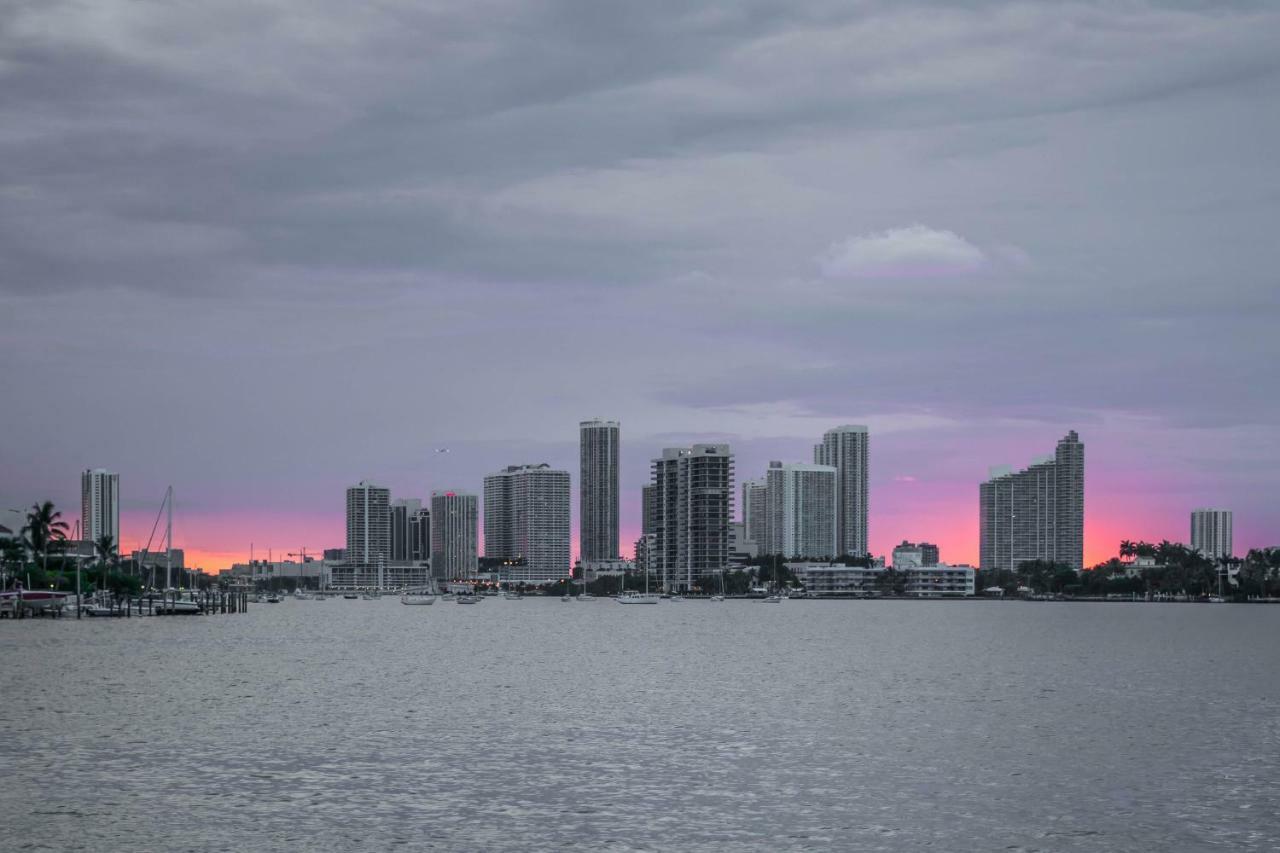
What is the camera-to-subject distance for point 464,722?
73500 millimetres

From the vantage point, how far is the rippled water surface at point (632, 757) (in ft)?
145

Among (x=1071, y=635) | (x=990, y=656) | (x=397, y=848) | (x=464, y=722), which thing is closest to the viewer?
(x=397, y=848)

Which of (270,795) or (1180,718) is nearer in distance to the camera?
(270,795)

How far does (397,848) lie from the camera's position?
41.4 meters

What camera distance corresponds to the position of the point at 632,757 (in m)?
60.2

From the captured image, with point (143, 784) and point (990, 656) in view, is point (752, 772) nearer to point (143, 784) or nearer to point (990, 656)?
point (143, 784)

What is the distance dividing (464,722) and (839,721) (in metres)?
19.6

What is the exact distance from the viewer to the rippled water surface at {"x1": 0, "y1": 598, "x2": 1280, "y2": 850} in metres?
44.1

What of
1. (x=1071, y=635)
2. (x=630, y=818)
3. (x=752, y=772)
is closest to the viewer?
(x=630, y=818)

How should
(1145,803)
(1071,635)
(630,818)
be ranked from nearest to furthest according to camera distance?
(630,818)
(1145,803)
(1071,635)

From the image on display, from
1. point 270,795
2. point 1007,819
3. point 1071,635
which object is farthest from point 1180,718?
point 1071,635

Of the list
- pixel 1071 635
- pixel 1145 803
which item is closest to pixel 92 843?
pixel 1145 803

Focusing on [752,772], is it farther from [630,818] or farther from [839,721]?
[839,721]

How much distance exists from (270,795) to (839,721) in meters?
34.3
